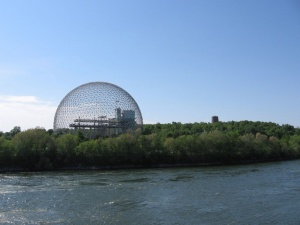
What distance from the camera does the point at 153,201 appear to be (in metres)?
20.9

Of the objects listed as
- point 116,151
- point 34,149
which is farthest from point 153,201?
point 34,149

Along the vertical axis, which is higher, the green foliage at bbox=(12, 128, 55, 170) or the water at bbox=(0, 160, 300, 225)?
the green foliage at bbox=(12, 128, 55, 170)

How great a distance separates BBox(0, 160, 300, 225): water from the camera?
56.0 feet

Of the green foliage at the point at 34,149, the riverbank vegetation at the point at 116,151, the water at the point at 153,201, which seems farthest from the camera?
the riverbank vegetation at the point at 116,151

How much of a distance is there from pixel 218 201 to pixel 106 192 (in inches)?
285

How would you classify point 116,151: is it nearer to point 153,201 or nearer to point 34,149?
point 34,149

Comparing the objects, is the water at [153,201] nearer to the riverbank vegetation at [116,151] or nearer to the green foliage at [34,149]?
the green foliage at [34,149]

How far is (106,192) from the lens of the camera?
79.4 feet

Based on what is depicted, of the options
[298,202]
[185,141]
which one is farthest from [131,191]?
[185,141]

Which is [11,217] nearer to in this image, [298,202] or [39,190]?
[39,190]

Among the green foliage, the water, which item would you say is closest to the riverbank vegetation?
the green foliage

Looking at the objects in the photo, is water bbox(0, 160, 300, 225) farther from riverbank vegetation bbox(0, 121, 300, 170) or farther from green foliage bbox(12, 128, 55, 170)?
riverbank vegetation bbox(0, 121, 300, 170)

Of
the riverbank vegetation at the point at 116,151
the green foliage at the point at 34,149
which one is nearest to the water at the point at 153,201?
the green foliage at the point at 34,149

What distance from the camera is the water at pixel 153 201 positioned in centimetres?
1708
